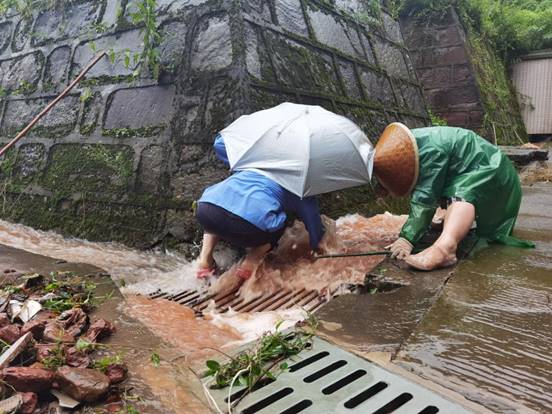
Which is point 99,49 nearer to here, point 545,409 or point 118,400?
point 118,400

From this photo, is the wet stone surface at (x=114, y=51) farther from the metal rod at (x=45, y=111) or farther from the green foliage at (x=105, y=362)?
the green foliage at (x=105, y=362)

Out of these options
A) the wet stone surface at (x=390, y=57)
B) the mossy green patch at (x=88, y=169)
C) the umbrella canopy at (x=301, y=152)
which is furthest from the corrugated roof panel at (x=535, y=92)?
the mossy green patch at (x=88, y=169)

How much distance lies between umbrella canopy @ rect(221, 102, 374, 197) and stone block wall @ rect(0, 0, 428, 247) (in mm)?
744

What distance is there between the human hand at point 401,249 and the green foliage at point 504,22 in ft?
31.2

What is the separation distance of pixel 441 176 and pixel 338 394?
2159 mm

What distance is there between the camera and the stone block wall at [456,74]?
408 inches

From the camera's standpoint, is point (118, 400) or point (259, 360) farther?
point (259, 360)

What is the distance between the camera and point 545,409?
4.86 ft

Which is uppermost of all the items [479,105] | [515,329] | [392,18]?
[392,18]

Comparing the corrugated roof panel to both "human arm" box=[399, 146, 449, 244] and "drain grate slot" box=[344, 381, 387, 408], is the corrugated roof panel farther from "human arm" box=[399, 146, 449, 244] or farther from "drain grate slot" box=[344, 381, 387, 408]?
"drain grate slot" box=[344, 381, 387, 408]

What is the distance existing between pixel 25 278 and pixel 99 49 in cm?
350

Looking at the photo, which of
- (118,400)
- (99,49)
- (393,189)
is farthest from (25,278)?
(99,49)

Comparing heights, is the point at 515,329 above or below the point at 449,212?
below

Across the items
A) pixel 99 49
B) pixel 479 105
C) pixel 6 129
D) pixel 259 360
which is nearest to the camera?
pixel 259 360
